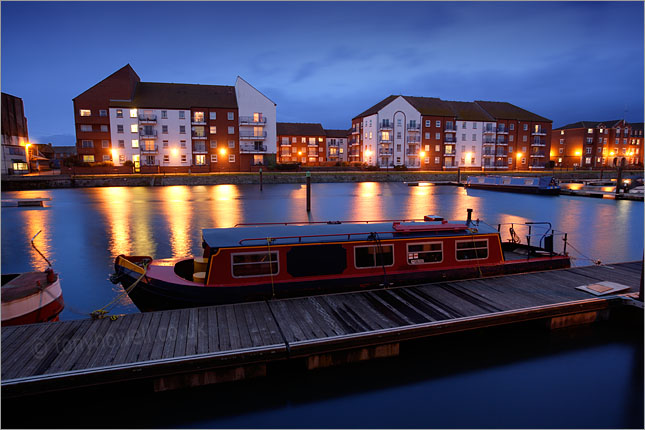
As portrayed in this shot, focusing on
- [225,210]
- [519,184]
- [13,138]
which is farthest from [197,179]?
[519,184]

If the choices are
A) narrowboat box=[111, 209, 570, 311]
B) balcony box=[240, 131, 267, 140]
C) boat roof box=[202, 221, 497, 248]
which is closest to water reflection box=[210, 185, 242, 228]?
narrowboat box=[111, 209, 570, 311]

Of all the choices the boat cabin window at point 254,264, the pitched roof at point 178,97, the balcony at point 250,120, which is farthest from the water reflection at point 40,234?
the balcony at point 250,120

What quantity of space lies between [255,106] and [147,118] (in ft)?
66.7

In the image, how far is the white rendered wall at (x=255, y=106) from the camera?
7812cm

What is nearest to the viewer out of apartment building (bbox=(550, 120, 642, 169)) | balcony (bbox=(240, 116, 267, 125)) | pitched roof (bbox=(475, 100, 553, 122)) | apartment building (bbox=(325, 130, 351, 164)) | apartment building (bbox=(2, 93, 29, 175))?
apartment building (bbox=(2, 93, 29, 175))

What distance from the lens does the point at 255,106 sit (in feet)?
259

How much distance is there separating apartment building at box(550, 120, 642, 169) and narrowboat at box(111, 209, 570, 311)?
120872mm

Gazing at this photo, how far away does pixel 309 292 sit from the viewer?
12.2 m

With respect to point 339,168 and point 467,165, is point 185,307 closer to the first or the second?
point 339,168

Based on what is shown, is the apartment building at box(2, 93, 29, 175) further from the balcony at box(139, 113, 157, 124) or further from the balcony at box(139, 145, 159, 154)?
the balcony at box(139, 113, 157, 124)

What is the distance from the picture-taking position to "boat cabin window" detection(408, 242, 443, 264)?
43.1 feet

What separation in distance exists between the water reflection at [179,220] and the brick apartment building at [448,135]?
51364 mm

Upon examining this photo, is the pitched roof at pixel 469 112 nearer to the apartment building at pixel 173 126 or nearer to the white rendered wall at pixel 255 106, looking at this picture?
the white rendered wall at pixel 255 106

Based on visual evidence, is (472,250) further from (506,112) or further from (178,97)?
(506,112)
